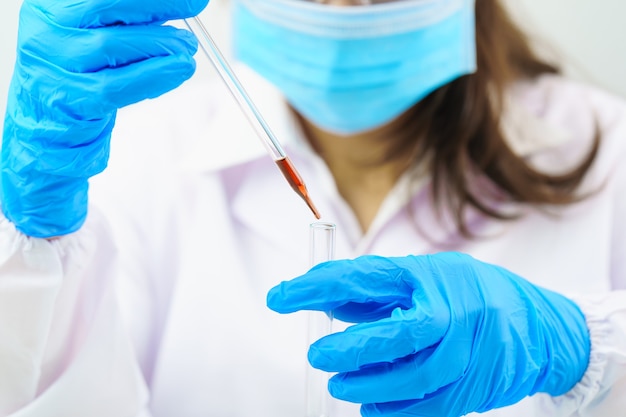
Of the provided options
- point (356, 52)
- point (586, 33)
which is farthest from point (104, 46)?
point (586, 33)

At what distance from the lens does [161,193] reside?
1.33 metres

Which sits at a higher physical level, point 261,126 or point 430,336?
point 261,126

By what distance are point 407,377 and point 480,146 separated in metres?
0.65

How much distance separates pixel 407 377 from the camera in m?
0.80

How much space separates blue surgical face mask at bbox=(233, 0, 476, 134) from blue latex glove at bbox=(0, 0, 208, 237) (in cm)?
35

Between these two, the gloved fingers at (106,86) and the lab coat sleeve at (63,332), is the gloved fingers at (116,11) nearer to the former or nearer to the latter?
the gloved fingers at (106,86)

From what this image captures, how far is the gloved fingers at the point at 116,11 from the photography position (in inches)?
32.2

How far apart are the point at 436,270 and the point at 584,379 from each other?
0.29 m

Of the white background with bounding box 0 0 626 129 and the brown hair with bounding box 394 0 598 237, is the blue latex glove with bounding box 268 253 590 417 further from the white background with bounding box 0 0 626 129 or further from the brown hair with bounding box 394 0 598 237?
the white background with bounding box 0 0 626 129

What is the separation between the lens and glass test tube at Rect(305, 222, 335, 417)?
2.73ft

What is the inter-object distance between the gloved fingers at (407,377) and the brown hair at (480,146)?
47 centimetres

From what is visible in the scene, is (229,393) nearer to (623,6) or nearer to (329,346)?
(329,346)

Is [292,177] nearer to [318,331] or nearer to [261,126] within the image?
[261,126]

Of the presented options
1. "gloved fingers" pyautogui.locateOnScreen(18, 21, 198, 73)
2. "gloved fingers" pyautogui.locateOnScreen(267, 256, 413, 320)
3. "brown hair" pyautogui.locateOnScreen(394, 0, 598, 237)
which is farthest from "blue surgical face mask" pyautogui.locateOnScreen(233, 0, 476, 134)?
"gloved fingers" pyautogui.locateOnScreen(267, 256, 413, 320)
